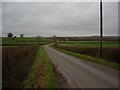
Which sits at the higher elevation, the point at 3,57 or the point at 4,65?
the point at 3,57

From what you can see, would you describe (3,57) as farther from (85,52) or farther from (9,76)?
(85,52)

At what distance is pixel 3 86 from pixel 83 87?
498 centimetres

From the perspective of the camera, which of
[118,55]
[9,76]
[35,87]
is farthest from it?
[118,55]

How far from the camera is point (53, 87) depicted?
5.42 m

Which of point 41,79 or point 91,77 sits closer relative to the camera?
point 41,79

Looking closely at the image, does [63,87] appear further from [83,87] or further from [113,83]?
[113,83]

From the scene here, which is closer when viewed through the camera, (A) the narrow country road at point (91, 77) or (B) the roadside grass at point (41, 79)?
(A) the narrow country road at point (91, 77)

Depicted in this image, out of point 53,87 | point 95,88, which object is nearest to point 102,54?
point 95,88

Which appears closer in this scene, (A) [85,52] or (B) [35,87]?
(B) [35,87]

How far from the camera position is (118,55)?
12.5 metres

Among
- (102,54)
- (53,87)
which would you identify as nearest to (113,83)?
(53,87)

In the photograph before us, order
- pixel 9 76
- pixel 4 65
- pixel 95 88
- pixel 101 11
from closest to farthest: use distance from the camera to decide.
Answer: pixel 95 88
pixel 9 76
pixel 4 65
pixel 101 11

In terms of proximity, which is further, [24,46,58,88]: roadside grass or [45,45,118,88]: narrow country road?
[24,46,58,88]: roadside grass

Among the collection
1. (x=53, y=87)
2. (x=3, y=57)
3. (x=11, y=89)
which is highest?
(x=3, y=57)
